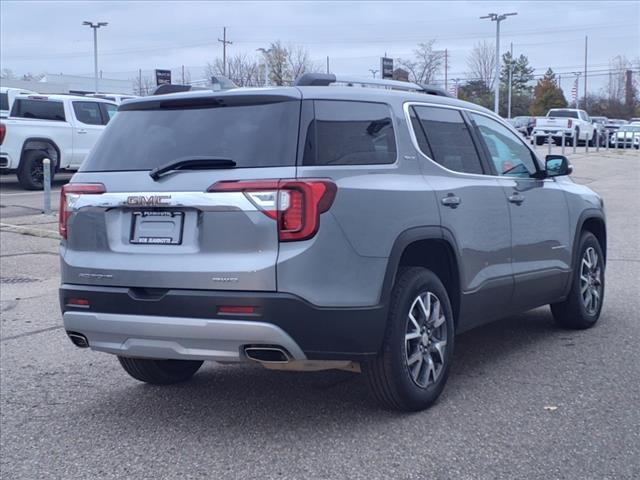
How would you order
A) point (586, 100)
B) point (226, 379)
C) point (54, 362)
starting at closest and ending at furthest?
1. point (226, 379)
2. point (54, 362)
3. point (586, 100)

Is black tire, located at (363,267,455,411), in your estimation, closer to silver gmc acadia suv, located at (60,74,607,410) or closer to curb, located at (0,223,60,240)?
silver gmc acadia suv, located at (60,74,607,410)

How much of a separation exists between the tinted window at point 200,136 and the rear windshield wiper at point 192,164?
0.17 feet

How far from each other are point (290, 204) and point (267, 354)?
0.79 metres

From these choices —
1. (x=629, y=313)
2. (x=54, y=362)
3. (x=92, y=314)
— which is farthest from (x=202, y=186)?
(x=629, y=313)

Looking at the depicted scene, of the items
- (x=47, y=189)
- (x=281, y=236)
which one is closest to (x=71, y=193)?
(x=281, y=236)

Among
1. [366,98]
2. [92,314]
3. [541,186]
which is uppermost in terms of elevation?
[366,98]

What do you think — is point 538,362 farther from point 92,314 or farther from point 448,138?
point 92,314

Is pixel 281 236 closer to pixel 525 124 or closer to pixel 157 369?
pixel 157 369

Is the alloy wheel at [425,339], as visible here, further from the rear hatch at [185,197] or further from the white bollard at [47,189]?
the white bollard at [47,189]

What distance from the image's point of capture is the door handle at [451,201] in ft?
18.8

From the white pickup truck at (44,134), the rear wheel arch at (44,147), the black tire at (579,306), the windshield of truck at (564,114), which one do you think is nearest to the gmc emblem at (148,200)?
the black tire at (579,306)

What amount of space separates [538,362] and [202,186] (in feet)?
9.98

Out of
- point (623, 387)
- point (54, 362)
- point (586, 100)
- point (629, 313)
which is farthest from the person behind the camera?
point (586, 100)

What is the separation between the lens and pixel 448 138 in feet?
20.2
